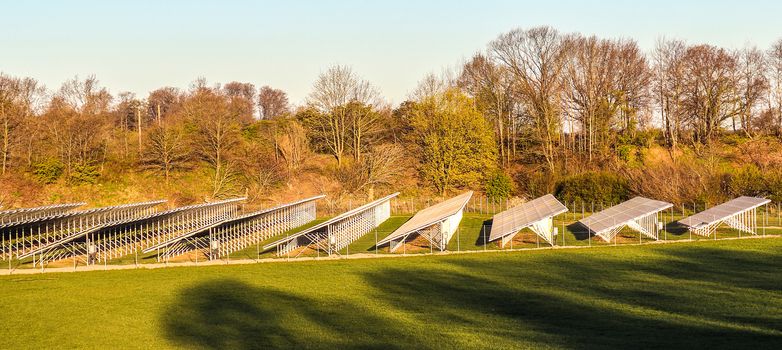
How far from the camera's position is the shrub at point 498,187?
Answer: 63969mm

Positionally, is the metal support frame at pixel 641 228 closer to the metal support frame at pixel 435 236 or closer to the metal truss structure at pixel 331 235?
the metal support frame at pixel 435 236

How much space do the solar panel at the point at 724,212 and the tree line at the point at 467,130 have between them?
964 inches

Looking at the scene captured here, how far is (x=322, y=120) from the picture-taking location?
7519 cm

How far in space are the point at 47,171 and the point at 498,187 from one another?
136 ft

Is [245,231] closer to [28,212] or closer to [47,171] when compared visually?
[28,212]

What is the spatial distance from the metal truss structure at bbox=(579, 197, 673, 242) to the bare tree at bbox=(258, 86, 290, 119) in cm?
11333

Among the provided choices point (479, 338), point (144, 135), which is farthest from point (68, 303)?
point (144, 135)

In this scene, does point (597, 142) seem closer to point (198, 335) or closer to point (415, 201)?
point (415, 201)

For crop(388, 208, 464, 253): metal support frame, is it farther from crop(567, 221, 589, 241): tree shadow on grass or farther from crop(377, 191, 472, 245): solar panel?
crop(567, 221, 589, 241): tree shadow on grass

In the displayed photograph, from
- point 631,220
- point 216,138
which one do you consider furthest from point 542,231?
point 216,138

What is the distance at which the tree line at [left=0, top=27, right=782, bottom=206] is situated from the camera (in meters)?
66.4

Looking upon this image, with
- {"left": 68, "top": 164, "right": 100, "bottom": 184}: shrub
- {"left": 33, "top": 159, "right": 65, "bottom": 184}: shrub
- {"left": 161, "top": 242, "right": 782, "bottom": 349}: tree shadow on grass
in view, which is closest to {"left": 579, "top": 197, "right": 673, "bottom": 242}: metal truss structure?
{"left": 161, "top": 242, "right": 782, "bottom": 349}: tree shadow on grass

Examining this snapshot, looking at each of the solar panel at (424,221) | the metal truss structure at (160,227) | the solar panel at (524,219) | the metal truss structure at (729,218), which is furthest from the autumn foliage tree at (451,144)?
the metal truss structure at (729,218)

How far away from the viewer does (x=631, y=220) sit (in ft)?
115
